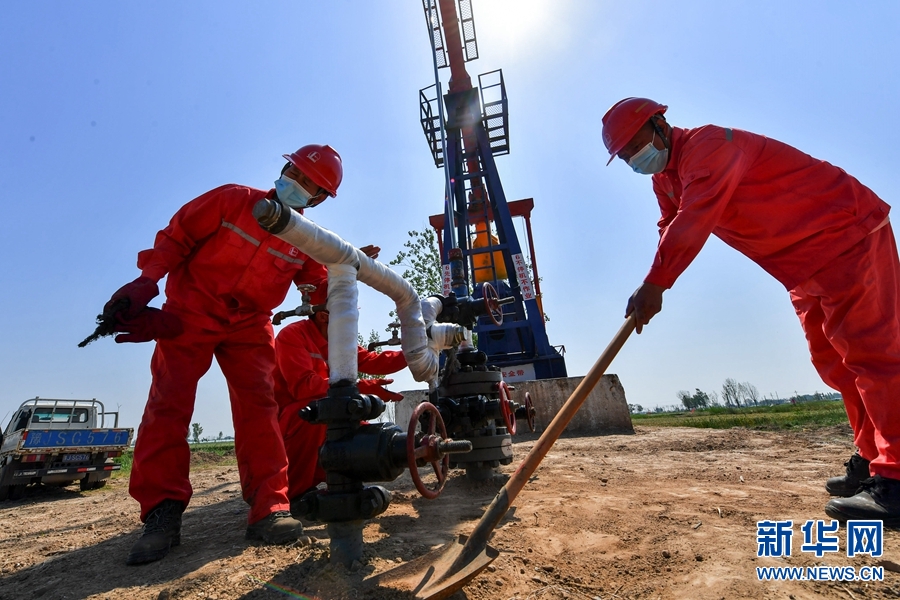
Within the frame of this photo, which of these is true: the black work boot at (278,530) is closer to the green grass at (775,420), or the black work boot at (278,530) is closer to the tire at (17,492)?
the green grass at (775,420)

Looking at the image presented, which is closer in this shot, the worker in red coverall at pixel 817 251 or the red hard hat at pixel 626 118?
the worker in red coverall at pixel 817 251

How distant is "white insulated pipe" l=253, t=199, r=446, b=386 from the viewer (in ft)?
4.76

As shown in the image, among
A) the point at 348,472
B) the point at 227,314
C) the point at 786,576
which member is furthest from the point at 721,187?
the point at 227,314

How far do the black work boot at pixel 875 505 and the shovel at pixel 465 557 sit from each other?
1098 millimetres

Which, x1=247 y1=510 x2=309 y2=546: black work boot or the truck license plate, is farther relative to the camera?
the truck license plate

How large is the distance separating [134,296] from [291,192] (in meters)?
0.83

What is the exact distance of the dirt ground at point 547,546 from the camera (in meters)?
1.33

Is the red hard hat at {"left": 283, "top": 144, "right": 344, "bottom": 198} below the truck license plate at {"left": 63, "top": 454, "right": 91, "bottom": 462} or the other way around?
the other way around

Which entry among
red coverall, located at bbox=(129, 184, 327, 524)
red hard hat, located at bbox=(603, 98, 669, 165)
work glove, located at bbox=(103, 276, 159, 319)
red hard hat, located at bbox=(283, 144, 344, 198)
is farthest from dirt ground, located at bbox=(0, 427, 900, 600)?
red hard hat, located at bbox=(603, 98, 669, 165)

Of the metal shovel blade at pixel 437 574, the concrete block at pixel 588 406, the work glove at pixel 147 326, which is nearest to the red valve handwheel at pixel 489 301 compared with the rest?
the metal shovel blade at pixel 437 574

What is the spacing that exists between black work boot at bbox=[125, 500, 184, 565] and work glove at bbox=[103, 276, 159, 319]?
2.78 ft

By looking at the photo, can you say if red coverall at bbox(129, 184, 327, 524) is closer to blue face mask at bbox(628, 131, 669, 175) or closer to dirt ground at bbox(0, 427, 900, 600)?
dirt ground at bbox(0, 427, 900, 600)

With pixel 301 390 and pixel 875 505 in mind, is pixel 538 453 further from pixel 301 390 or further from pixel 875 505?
pixel 301 390

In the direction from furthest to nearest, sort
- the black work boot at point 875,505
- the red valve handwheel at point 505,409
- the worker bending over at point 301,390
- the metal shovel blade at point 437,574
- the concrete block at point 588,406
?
the concrete block at point 588,406
the worker bending over at point 301,390
the red valve handwheel at point 505,409
the black work boot at point 875,505
the metal shovel blade at point 437,574
